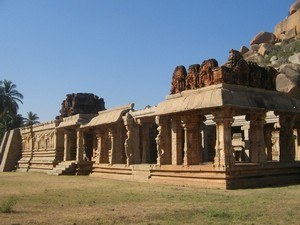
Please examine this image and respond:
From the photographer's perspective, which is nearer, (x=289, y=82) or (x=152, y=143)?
(x=152, y=143)

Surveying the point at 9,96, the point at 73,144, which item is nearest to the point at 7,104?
the point at 9,96

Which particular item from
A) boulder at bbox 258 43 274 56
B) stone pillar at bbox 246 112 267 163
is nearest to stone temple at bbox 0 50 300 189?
stone pillar at bbox 246 112 267 163

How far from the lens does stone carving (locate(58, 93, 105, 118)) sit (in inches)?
1299

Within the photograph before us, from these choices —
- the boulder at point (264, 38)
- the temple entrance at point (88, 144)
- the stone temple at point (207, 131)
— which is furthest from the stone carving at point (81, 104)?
the boulder at point (264, 38)

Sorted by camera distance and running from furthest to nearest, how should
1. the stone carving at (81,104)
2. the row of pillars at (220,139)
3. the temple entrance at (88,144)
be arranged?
the stone carving at (81,104) < the temple entrance at (88,144) < the row of pillars at (220,139)

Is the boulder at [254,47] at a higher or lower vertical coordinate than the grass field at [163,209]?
higher

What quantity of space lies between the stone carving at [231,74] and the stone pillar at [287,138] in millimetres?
1707

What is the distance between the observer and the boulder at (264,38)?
2526 inches

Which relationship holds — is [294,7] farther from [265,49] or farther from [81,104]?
[81,104]

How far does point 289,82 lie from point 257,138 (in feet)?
61.4

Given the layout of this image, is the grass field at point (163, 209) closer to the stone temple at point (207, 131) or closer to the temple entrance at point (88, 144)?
the stone temple at point (207, 131)

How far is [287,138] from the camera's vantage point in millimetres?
17859

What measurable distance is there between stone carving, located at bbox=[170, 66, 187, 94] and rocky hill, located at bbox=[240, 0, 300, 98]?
70.7 ft

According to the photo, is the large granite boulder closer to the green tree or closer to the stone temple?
the stone temple
